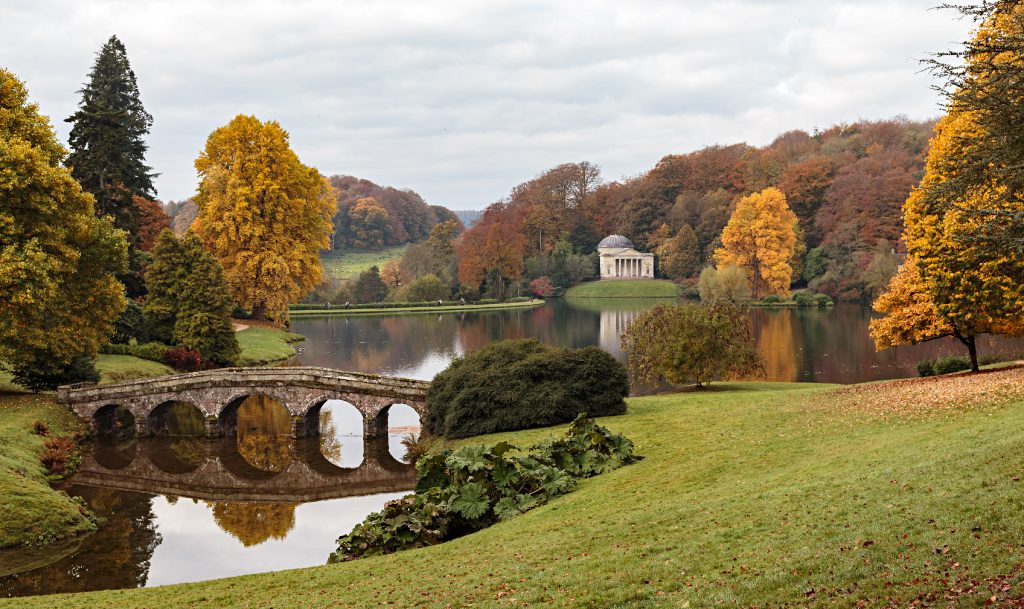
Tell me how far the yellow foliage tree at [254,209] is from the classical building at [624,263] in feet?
237

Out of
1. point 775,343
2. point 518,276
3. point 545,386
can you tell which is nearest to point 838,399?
point 545,386

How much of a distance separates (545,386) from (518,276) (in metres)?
87.2

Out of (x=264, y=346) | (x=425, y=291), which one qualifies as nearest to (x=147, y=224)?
(x=264, y=346)

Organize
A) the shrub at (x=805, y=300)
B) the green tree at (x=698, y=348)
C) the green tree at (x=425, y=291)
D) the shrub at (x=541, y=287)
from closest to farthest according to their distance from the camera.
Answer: the green tree at (x=698, y=348)
the shrub at (x=805, y=300)
the green tree at (x=425, y=291)
the shrub at (x=541, y=287)

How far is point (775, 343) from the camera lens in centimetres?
6059

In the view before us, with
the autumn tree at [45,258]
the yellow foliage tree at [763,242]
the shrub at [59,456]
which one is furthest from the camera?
the yellow foliage tree at [763,242]

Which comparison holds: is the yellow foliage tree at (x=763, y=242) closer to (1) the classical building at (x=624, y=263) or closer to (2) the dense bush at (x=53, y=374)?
(1) the classical building at (x=624, y=263)

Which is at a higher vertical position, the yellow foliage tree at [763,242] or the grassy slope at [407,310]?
the yellow foliage tree at [763,242]

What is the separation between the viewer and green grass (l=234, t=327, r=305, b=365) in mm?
54381

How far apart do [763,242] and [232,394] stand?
7564 cm

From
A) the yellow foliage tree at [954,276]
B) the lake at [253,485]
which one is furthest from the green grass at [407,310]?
the yellow foliage tree at [954,276]

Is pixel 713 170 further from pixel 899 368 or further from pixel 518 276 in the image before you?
pixel 899 368

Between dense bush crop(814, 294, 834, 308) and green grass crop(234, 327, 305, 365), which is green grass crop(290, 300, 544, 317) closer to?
green grass crop(234, 327, 305, 365)

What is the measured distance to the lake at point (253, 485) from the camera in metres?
21.5
